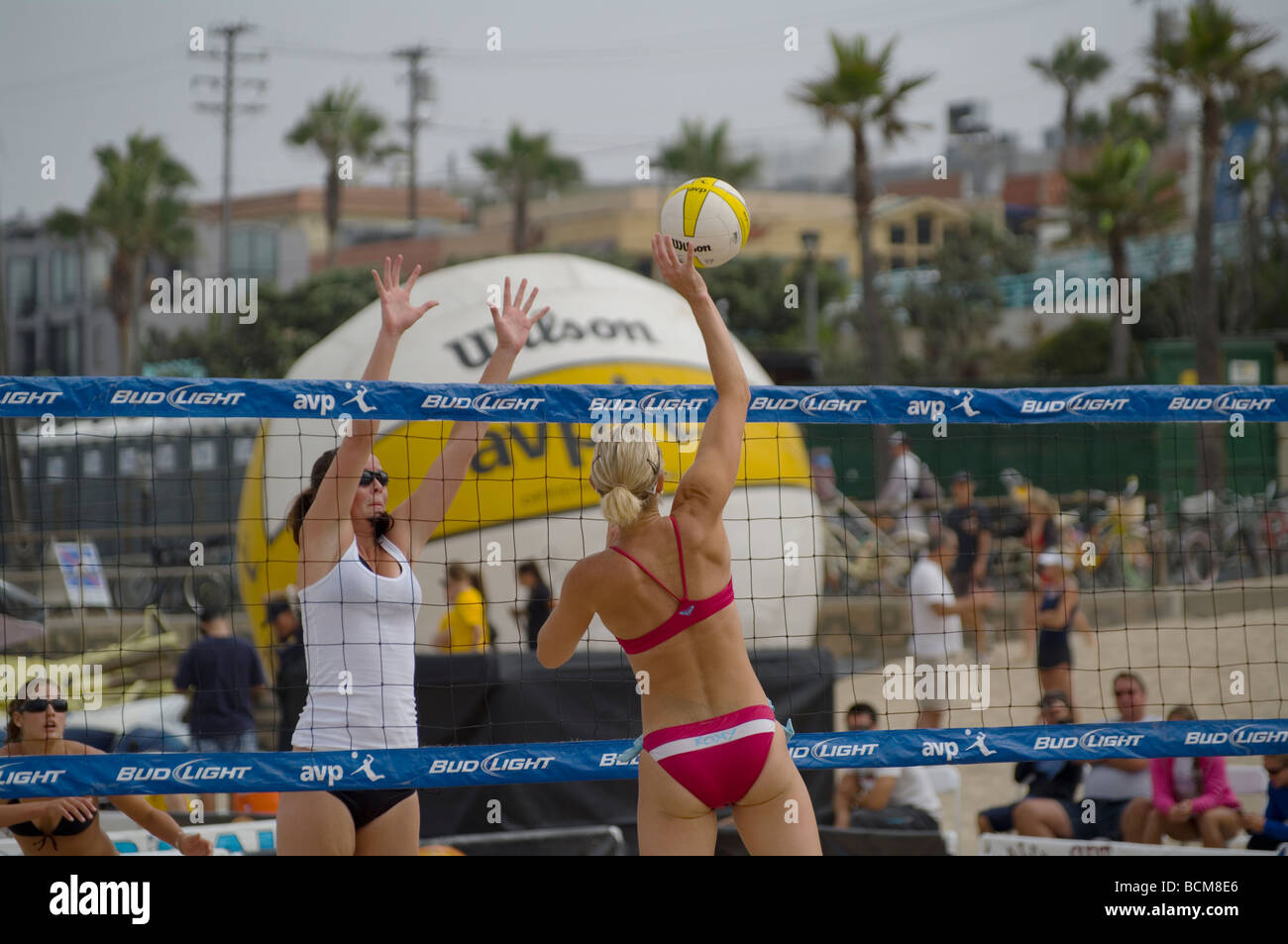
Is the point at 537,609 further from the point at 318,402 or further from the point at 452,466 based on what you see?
the point at 452,466

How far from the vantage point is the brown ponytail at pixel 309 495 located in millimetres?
3969

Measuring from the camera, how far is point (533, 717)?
7.10 meters

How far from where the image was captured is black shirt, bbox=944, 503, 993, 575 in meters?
12.8

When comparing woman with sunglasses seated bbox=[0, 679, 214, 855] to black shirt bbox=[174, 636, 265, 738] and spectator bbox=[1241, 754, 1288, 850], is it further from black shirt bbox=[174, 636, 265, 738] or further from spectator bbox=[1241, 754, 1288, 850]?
spectator bbox=[1241, 754, 1288, 850]

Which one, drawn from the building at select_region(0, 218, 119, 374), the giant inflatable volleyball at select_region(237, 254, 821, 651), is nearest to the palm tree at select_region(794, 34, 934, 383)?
the giant inflatable volleyball at select_region(237, 254, 821, 651)

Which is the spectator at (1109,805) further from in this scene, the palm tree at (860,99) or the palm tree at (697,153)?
the palm tree at (697,153)

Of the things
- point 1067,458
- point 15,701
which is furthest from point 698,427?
point 1067,458

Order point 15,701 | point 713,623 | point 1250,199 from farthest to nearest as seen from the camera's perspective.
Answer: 1. point 1250,199
2. point 15,701
3. point 713,623

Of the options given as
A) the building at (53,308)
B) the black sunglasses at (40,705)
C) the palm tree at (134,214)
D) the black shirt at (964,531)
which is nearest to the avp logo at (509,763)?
the black sunglasses at (40,705)

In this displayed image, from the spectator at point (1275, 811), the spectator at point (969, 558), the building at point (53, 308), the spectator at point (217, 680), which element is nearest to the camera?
the spectator at point (1275, 811)

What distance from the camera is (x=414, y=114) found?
48.9 m

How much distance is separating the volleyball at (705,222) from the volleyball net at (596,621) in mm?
533
